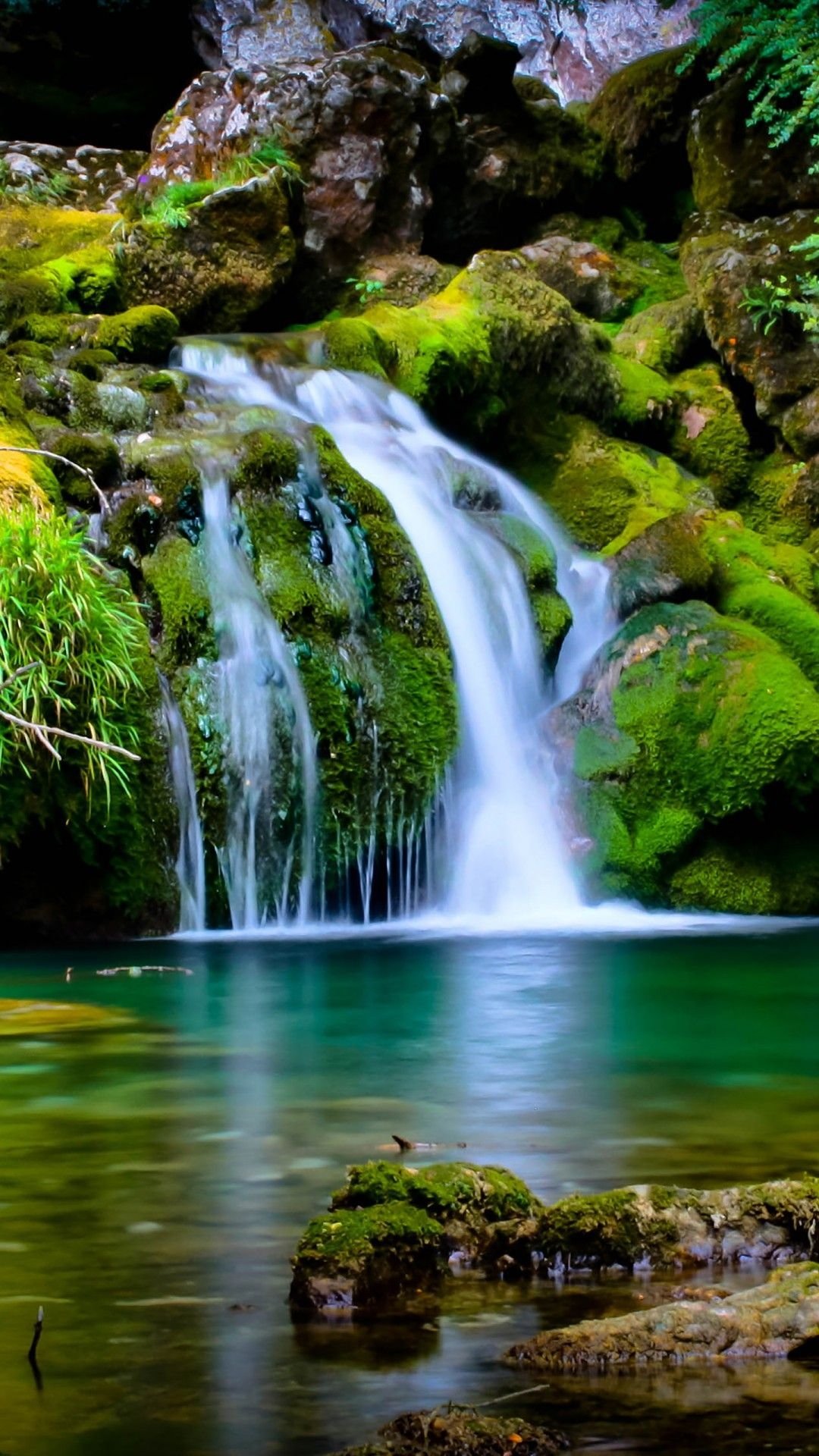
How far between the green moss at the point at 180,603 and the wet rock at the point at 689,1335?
7462 mm

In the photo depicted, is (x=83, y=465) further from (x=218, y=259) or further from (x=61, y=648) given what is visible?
(x=218, y=259)

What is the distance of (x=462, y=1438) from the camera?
203 centimetres

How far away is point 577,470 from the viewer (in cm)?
1403

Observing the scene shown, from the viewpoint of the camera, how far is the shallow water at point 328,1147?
7.43ft

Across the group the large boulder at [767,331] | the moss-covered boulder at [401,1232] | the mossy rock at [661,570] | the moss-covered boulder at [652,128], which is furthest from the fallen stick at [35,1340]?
the moss-covered boulder at [652,128]

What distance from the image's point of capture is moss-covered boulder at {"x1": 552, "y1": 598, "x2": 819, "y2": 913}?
1034cm

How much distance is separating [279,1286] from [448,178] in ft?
52.3

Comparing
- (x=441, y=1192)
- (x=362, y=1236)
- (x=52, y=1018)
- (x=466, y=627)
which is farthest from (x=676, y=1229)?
(x=466, y=627)

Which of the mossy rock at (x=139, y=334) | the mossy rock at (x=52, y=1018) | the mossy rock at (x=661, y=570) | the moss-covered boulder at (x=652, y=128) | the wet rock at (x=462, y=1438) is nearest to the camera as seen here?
the wet rock at (x=462, y=1438)

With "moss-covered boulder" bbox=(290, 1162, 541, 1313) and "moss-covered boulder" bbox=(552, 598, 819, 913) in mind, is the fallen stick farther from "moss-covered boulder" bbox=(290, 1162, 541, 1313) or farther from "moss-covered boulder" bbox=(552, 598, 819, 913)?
"moss-covered boulder" bbox=(552, 598, 819, 913)

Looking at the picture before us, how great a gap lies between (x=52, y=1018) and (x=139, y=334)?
7446 millimetres

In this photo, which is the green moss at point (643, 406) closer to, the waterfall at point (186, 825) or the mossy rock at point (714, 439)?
the mossy rock at point (714, 439)

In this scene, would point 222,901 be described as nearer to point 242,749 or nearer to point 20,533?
point 242,749

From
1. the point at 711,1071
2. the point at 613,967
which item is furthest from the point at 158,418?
the point at 711,1071
